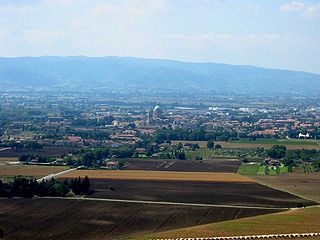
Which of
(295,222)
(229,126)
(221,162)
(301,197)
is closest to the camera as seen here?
(295,222)

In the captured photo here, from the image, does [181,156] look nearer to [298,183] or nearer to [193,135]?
[298,183]

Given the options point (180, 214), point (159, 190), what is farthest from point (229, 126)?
point (180, 214)

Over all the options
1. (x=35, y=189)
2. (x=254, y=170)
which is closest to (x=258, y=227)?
(x=35, y=189)

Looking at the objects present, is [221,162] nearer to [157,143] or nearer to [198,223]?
[157,143]

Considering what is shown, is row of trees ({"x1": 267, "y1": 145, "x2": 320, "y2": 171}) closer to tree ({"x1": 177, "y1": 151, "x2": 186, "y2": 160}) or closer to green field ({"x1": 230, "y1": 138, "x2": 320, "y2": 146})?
tree ({"x1": 177, "y1": 151, "x2": 186, "y2": 160})

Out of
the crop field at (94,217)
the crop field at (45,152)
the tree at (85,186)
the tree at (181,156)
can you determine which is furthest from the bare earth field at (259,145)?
the crop field at (94,217)

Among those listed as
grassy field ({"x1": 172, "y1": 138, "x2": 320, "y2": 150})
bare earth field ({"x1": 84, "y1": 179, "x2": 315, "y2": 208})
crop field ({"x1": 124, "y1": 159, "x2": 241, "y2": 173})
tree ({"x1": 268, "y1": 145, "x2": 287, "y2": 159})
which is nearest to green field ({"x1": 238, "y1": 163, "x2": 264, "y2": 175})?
crop field ({"x1": 124, "y1": 159, "x2": 241, "y2": 173})
